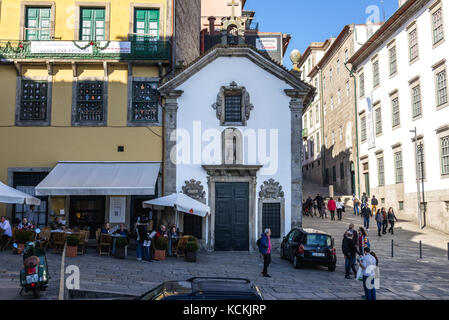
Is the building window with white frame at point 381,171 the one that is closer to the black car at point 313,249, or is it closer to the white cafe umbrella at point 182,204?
the black car at point 313,249

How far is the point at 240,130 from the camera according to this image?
20.2 m

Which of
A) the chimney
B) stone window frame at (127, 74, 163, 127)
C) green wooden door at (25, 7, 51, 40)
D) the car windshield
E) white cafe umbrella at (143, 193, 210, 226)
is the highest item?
the chimney

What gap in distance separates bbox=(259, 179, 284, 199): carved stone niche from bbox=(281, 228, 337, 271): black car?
133 inches

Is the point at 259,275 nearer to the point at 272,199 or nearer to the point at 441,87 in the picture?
the point at 272,199

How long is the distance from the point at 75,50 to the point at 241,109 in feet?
27.8

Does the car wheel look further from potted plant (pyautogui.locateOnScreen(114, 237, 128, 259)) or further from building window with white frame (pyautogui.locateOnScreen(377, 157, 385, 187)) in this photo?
building window with white frame (pyautogui.locateOnScreen(377, 157, 385, 187))

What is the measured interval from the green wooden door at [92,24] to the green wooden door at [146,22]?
1.65 metres

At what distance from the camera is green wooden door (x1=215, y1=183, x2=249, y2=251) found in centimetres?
1956

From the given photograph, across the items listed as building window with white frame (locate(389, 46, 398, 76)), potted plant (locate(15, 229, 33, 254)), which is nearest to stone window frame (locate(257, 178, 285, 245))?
potted plant (locate(15, 229, 33, 254))

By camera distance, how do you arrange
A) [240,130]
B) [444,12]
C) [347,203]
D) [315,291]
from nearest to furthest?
[315,291]
[240,130]
[444,12]
[347,203]

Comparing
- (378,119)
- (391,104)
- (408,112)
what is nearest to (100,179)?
(408,112)

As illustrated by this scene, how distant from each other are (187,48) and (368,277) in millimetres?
18855

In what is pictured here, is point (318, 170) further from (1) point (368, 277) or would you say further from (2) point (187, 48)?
(1) point (368, 277)
